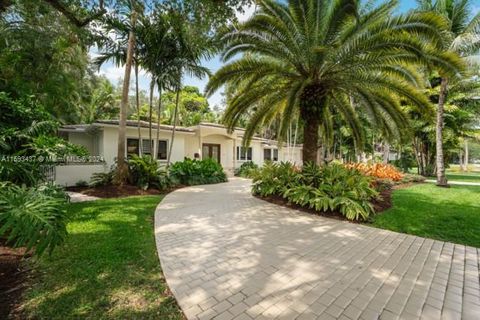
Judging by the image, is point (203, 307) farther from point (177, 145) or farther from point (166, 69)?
point (177, 145)

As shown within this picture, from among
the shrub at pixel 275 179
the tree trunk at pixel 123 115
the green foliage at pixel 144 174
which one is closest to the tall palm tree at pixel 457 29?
the shrub at pixel 275 179

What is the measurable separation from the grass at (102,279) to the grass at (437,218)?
5.38m

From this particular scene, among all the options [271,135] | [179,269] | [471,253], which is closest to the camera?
[179,269]

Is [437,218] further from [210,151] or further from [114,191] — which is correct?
[210,151]

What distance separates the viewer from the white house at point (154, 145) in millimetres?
11469

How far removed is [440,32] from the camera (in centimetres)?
643

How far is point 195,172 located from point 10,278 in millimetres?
10538

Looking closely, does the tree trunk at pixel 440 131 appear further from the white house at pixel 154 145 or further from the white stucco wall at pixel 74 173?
the white stucco wall at pixel 74 173

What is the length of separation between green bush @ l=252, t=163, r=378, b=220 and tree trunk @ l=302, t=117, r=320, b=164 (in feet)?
1.46

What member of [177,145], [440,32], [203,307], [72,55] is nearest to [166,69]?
[177,145]

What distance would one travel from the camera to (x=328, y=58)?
7.32m

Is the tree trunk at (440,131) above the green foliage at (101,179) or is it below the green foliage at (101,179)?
above

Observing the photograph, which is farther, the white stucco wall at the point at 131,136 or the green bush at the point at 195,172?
the white stucco wall at the point at 131,136

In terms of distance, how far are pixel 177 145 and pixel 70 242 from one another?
12.5 meters
